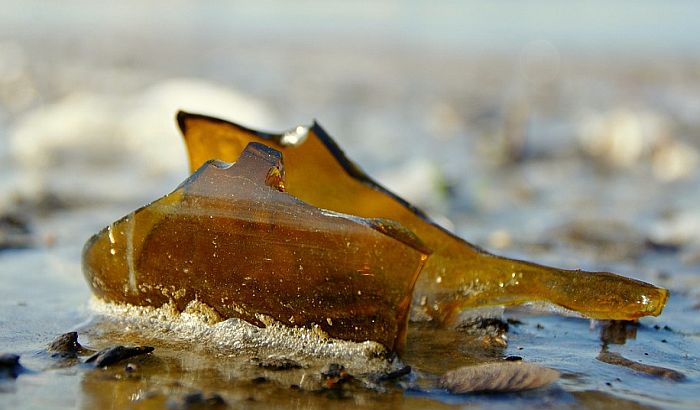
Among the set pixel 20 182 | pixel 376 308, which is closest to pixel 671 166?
pixel 20 182

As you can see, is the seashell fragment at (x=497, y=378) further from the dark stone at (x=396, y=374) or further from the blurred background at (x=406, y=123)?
the blurred background at (x=406, y=123)

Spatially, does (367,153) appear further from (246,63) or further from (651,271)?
(246,63)

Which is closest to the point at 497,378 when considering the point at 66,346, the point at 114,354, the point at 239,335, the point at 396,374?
the point at 396,374

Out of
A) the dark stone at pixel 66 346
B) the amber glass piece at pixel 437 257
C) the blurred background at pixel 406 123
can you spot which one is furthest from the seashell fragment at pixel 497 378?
the dark stone at pixel 66 346

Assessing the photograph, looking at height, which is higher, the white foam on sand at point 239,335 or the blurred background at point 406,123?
the blurred background at point 406,123

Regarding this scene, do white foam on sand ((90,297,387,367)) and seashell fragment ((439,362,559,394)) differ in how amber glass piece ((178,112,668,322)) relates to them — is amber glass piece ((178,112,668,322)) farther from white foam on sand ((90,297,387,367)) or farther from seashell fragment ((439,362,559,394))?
white foam on sand ((90,297,387,367))

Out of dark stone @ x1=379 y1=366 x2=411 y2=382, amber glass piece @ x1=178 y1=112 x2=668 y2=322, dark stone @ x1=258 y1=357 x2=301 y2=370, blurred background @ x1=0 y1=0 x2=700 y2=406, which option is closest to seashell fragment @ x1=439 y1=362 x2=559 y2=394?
dark stone @ x1=379 y1=366 x2=411 y2=382
